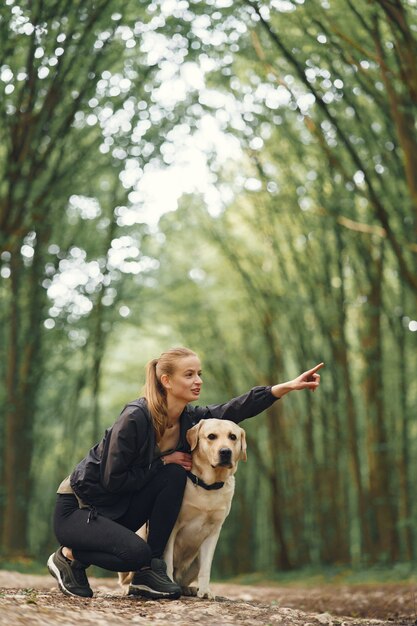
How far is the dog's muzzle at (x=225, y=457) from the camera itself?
3617mm

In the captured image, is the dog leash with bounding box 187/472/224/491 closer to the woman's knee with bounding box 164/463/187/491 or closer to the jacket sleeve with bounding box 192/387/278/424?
the woman's knee with bounding box 164/463/187/491

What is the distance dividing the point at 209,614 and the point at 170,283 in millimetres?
10421

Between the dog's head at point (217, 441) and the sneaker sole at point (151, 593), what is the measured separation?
0.56 metres

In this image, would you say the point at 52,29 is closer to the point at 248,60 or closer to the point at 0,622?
the point at 248,60

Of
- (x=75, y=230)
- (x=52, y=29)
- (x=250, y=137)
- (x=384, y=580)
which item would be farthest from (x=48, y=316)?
(x=384, y=580)

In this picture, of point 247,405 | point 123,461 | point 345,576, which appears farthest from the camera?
point 345,576

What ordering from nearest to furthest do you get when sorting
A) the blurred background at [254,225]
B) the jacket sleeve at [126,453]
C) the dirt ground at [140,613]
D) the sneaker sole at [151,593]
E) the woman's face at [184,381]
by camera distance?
the dirt ground at [140,613] → the jacket sleeve at [126,453] → the sneaker sole at [151,593] → the woman's face at [184,381] → the blurred background at [254,225]

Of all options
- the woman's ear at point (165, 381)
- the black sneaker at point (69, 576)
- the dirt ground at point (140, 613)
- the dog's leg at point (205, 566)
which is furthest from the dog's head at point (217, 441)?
the black sneaker at point (69, 576)

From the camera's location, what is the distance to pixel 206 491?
12.2ft

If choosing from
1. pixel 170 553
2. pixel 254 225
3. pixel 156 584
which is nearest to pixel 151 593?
pixel 156 584

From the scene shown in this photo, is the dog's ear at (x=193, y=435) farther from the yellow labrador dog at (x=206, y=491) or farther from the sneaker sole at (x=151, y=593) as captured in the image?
the sneaker sole at (x=151, y=593)

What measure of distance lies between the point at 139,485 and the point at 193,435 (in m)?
0.35

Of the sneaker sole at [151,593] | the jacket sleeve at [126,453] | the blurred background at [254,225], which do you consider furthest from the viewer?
the blurred background at [254,225]

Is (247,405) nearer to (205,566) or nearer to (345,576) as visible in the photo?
(205,566)
